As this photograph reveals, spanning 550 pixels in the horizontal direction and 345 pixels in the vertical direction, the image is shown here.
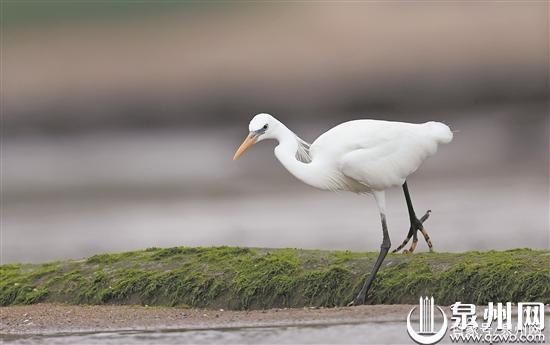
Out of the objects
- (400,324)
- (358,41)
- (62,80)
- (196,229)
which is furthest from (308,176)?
(62,80)

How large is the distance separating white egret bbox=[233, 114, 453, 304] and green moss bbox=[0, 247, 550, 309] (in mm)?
385

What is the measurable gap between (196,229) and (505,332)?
8284mm

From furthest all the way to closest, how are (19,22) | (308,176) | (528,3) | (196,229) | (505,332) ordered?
(19,22) < (528,3) < (196,229) < (308,176) < (505,332)

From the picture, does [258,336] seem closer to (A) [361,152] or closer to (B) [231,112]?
(A) [361,152]

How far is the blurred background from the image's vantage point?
17.0m

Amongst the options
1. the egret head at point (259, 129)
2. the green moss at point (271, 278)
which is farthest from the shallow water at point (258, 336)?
the egret head at point (259, 129)

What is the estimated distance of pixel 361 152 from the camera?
10648 mm

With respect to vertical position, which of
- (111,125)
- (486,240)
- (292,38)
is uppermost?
(292,38)

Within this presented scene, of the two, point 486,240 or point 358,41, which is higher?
point 358,41

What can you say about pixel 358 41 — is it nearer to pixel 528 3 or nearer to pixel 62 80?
pixel 528 3

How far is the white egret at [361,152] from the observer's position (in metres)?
10.7

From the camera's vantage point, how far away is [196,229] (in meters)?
16.6

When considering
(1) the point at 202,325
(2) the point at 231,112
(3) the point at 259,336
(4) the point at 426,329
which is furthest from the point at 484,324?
(2) the point at 231,112

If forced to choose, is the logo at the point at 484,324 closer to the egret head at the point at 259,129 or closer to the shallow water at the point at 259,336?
the shallow water at the point at 259,336
